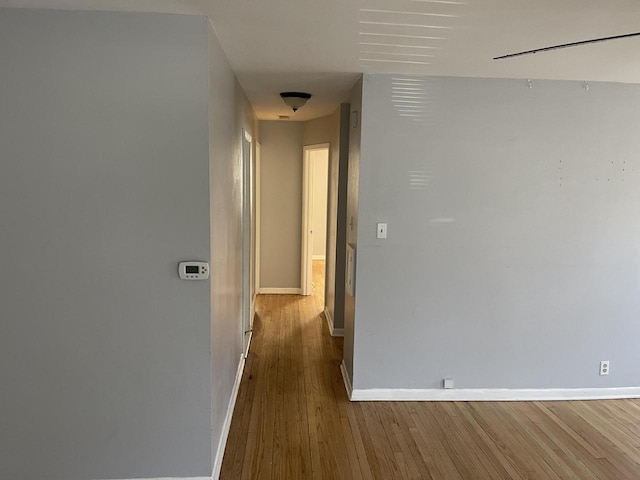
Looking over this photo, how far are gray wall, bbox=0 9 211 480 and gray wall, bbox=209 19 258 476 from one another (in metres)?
0.13

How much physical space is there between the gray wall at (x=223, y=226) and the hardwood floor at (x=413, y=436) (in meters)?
0.31

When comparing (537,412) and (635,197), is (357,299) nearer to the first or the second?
(537,412)

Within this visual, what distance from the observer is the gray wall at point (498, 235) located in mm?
3146

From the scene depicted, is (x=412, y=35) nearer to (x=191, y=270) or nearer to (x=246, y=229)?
(x=191, y=270)

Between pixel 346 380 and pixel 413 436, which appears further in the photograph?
pixel 346 380

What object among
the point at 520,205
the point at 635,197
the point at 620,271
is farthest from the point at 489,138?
the point at 620,271

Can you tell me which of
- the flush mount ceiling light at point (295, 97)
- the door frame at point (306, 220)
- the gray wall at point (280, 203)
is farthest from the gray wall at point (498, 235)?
the gray wall at point (280, 203)

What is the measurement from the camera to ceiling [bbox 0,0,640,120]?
1.84 metres

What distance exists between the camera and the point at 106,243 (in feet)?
7.04

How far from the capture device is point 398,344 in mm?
3309

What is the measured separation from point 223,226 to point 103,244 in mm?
715

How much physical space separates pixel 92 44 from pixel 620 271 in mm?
3668

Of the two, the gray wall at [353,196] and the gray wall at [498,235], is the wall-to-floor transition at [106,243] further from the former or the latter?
the gray wall at [498,235]

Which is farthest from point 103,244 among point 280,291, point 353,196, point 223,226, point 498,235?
point 280,291
